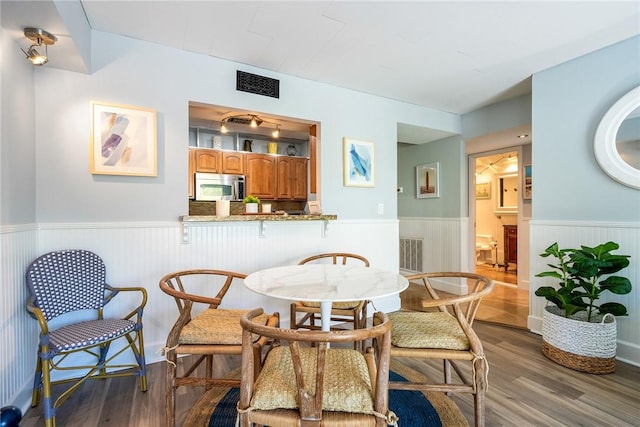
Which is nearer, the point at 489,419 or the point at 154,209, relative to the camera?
the point at 489,419

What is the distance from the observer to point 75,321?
215 centimetres

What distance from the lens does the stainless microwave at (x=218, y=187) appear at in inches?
190

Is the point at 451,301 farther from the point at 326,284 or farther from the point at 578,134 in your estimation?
the point at 578,134

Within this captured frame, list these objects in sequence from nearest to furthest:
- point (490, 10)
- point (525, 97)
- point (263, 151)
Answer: point (490, 10), point (525, 97), point (263, 151)

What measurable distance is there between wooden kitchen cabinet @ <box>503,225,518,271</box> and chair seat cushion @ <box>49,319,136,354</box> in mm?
6471

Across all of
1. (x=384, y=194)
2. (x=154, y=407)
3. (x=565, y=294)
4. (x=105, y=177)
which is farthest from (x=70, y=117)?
(x=565, y=294)

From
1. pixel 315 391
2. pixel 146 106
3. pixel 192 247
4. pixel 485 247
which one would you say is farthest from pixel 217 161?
pixel 485 247

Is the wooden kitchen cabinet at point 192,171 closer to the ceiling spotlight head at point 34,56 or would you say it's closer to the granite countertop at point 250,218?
the granite countertop at point 250,218

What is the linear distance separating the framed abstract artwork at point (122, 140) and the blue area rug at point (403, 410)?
1717 millimetres

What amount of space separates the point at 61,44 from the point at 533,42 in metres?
3.32

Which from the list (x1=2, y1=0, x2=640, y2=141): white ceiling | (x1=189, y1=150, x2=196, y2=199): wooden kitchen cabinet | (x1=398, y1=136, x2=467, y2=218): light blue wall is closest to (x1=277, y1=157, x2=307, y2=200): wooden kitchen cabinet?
(x1=189, y1=150, x2=196, y2=199): wooden kitchen cabinet

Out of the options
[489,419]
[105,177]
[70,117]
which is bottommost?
[489,419]

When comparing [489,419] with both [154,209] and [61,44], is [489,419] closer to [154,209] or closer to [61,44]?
[154,209]

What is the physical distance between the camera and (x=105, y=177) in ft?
7.45
